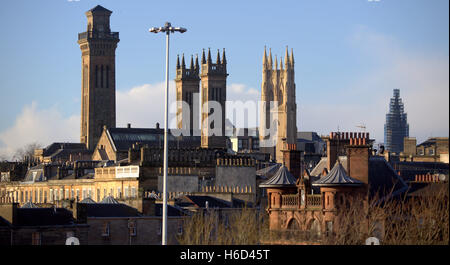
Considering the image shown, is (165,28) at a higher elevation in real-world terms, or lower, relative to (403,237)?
higher

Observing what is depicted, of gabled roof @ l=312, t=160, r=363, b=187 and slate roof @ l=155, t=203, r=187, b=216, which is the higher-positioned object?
gabled roof @ l=312, t=160, r=363, b=187

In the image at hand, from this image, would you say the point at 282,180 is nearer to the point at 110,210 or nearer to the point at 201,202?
the point at 110,210

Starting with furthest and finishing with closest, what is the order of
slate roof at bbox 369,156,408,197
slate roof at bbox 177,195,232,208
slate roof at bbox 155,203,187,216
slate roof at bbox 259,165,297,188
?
1. slate roof at bbox 177,195,232,208
2. slate roof at bbox 155,203,187,216
3. slate roof at bbox 259,165,297,188
4. slate roof at bbox 369,156,408,197

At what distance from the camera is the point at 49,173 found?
143750 mm

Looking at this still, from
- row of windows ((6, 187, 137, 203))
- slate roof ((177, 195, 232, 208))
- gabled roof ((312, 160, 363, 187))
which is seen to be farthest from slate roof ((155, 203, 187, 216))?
row of windows ((6, 187, 137, 203))

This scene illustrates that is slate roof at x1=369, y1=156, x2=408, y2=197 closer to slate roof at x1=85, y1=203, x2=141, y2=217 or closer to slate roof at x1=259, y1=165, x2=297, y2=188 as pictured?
slate roof at x1=259, y1=165, x2=297, y2=188

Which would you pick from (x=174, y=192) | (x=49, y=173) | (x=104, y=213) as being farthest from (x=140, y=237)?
(x=49, y=173)

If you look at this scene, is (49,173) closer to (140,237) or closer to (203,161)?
(203,161)

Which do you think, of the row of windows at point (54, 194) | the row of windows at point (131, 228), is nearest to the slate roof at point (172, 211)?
the row of windows at point (131, 228)

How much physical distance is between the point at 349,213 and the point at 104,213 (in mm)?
23321

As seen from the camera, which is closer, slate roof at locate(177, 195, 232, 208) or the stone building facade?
the stone building facade

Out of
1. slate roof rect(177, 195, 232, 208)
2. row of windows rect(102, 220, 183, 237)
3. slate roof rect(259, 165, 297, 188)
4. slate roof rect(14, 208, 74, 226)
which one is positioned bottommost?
row of windows rect(102, 220, 183, 237)

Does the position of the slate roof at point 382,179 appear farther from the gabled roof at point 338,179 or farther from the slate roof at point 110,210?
the slate roof at point 110,210
